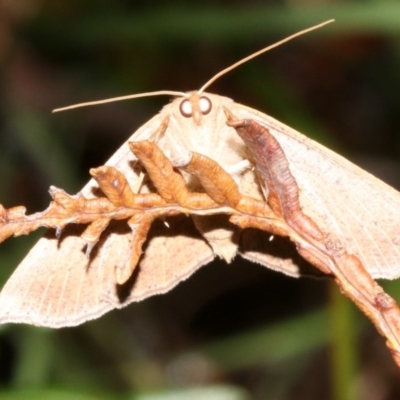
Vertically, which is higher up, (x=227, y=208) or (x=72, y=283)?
(x=227, y=208)

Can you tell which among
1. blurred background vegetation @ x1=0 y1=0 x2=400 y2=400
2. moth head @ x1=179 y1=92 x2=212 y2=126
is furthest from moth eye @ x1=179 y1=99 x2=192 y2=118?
blurred background vegetation @ x1=0 y1=0 x2=400 y2=400

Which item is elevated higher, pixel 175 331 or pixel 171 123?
pixel 171 123

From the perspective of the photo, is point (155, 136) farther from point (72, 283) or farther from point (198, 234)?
point (72, 283)

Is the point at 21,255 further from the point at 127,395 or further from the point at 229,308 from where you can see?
the point at 229,308

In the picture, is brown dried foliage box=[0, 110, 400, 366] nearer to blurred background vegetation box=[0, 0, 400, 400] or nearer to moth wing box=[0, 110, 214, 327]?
moth wing box=[0, 110, 214, 327]

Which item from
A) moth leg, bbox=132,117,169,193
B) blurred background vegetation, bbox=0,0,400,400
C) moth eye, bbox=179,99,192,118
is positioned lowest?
blurred background vegetation, bbox=0,0,400,400

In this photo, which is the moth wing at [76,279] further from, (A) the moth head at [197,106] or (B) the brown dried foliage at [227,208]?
(B) the brown dried foliage at [227,208]

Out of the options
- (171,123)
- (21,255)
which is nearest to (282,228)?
(171,123)

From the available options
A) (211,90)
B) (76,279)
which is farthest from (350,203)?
(211,90)
